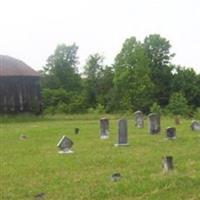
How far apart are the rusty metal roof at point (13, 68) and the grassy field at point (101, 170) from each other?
29.0 metres

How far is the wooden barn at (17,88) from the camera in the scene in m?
50.3

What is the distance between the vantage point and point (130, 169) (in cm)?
1412

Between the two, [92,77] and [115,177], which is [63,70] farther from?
[115,177]

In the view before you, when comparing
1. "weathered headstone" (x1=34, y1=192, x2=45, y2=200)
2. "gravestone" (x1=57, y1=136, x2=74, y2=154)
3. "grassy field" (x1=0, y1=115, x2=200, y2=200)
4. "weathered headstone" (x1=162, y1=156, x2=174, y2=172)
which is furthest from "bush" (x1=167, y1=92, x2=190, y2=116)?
"weathered headstone" (x1=34, y1=192, x2=45, y2=200)

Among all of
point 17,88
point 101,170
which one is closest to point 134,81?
point 17,88

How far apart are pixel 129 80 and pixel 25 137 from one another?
4910 cm

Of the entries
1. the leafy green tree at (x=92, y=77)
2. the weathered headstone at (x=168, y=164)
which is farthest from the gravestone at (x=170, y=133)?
the leafy green tree at (x=92, y=77)

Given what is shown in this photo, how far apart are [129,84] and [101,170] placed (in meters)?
58.5

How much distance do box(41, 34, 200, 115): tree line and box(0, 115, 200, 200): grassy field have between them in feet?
150

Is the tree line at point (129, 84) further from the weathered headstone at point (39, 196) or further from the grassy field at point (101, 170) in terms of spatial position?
the weathered headstone at point (39, 196)

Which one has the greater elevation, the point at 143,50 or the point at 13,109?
the point at 143,50

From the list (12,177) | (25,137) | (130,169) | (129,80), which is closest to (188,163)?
(130,169)

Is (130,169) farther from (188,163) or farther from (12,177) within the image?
(12,177)

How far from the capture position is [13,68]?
5131 cm
